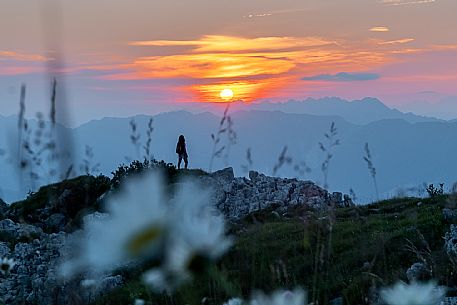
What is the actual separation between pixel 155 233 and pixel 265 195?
19.9 metres

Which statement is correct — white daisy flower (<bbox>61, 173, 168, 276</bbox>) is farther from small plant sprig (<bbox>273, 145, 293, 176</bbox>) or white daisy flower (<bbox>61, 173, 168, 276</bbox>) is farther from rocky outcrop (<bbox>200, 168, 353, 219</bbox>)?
rocky outcrop (<bbox>200, 168, 353, 219</bbox>)

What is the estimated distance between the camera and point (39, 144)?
4.14 m

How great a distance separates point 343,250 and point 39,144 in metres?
7.76

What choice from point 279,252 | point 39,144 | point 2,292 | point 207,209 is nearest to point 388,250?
point 279,252

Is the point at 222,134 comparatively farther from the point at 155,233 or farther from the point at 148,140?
the point at 155,233

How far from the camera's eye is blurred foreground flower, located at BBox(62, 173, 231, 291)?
3.30ft

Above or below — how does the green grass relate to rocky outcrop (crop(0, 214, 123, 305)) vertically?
above

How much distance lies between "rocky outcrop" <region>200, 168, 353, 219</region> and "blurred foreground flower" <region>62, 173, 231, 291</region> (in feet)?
55.7

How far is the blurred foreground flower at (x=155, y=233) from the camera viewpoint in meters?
1.01

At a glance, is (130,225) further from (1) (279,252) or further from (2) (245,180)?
(2) (245,180)

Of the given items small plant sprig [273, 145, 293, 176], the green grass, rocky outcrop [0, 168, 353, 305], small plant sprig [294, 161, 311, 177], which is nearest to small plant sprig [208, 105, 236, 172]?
small plant sprig [273, 145, 293, 176]

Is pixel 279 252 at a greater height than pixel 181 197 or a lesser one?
lesser

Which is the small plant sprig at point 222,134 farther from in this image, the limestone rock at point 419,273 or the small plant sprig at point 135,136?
the limestone rock at point 419,273

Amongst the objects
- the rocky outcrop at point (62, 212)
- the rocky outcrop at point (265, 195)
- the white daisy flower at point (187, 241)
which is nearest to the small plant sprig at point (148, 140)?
the white daisy flower at point (187, 241)
